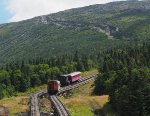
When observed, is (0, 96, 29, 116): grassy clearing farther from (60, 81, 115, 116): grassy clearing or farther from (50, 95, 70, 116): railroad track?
(60, 81, 115, 116): grassy clearing

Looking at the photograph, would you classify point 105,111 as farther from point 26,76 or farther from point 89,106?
point 26,76

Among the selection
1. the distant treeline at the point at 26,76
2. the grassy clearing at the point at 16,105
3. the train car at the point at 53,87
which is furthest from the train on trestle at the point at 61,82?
the distant treeline at the point at 26,76

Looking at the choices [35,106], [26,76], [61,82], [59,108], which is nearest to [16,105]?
[35,106]

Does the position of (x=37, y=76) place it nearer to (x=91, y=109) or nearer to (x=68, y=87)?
(x=68, y=87)

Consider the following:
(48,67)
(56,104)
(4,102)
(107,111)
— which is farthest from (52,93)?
(48,67)

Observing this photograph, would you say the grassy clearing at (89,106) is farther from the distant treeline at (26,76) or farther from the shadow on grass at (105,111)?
the distant treeline at (26,76)

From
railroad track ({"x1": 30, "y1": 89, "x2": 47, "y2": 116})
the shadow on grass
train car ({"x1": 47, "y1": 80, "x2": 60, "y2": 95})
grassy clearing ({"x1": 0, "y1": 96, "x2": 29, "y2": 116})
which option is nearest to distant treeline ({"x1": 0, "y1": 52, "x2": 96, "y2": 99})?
train car ({"x1": 47, "y1": 80, "x2": 60, "y2": 95})
